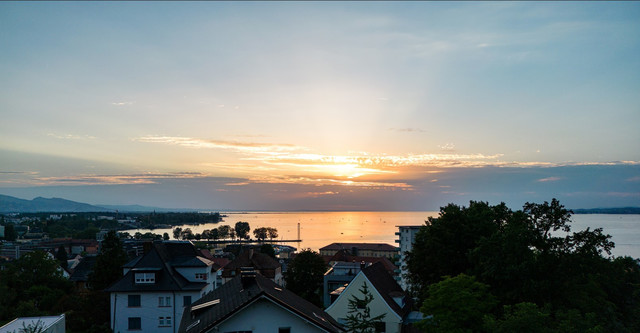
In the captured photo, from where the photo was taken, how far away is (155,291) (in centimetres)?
3938

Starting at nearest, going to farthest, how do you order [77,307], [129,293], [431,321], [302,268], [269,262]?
[431,321], [129,293], [77,307], [302,268], [269,262]

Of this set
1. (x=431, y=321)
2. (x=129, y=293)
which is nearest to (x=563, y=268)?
(x=431, y=321)

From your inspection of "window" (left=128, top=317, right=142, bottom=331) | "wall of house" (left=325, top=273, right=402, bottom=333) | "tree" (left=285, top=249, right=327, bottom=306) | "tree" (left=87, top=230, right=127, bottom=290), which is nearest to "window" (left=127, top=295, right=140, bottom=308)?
"window" (left=128, top=317, right=142, bottom=331)

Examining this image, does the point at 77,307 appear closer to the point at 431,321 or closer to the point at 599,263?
the point at 431,321

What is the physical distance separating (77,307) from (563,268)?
40.7 m

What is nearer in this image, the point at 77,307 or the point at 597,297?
the point at 597,297

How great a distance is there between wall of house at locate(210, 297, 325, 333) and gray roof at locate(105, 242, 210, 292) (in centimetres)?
2108

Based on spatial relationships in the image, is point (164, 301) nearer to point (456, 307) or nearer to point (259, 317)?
point (259, 317)

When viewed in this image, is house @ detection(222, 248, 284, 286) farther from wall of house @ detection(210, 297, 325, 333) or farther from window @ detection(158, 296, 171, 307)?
wall of house @ detection(210, 297, 325, 333)

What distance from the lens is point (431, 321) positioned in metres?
26.5

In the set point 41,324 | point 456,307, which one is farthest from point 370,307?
point 41,324

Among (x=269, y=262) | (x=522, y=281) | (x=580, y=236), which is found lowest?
(x=269, y=262)

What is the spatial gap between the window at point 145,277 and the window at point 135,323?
3.13 metres

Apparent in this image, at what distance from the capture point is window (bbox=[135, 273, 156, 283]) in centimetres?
3978
